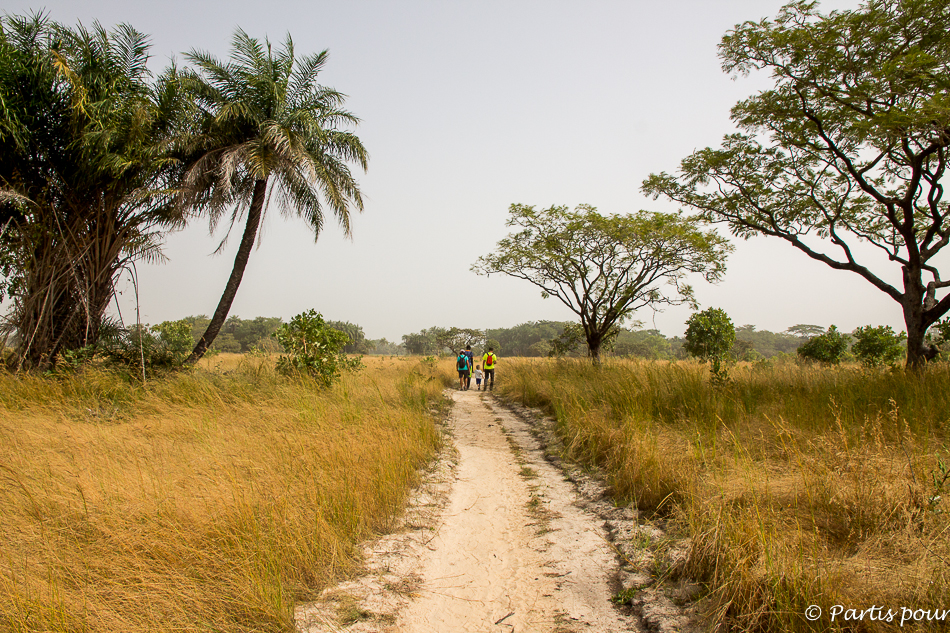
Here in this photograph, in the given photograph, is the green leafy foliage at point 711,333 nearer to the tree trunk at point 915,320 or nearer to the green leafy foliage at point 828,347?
the green leafy foliage at point 828,347

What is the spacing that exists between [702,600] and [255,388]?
8.11m

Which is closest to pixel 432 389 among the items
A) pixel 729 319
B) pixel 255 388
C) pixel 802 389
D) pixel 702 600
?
pixel 255 388

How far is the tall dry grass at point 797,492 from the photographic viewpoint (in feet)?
7.55

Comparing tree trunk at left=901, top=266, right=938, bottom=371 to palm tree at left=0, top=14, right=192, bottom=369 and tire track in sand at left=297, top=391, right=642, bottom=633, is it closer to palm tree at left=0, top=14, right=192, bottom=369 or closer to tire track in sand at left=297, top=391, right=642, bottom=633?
tire track in sand at left=297, top=391, right=642, bottom=633

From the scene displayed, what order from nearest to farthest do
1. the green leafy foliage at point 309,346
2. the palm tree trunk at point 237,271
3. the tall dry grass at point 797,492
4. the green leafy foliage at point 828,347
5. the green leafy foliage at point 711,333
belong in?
the tall dry grass at point 797,492
the green leafy foliage at point 309,346
the palm tree trunk at point 237,271
the green leafy foliage at point 828,347
the green leafy foliage at point 711,333

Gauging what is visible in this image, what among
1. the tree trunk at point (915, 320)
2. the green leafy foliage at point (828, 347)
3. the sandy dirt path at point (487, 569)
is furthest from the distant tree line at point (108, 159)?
the green leafy foliage at point (828, 347)

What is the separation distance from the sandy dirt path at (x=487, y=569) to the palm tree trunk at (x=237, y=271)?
29.7 ft

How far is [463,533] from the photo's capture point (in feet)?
13.3

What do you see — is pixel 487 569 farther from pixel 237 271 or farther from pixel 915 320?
pixel 237 271

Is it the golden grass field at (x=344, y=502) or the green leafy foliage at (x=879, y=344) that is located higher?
the green leafy foliage at (x=879, y=344)

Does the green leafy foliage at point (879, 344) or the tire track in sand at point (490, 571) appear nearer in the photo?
the tire track in sand at point (490, 571)

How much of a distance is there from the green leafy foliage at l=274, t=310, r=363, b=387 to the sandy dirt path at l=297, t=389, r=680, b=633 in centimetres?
527

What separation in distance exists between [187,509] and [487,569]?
7.71 feet

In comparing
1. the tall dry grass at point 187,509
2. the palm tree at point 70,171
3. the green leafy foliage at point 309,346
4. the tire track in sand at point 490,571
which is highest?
the palm tree at point 70,171
